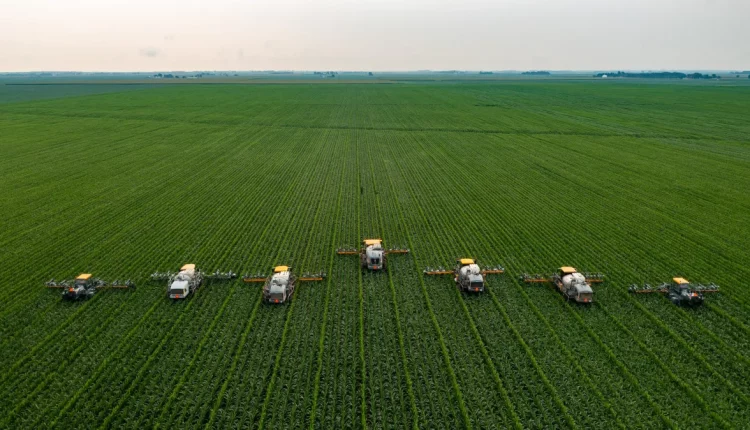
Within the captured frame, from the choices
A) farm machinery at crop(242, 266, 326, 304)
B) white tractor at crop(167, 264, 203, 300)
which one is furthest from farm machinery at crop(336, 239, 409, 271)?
white tractor at crop(167, 264, 203, 300)

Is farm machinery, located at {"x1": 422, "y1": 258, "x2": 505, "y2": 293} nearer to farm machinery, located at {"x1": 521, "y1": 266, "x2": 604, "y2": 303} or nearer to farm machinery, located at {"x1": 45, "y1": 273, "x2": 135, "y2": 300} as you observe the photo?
farm machinery, located at {"x1": 521, "y1": 266, "x2": 604, "y2": 303}

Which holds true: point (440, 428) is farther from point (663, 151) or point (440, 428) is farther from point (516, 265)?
point (663, 151)

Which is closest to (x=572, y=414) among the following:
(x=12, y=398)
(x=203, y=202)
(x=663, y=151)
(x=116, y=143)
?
(x=12, y=398)

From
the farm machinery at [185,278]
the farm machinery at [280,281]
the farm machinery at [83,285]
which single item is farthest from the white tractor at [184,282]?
the farm machinery at [83,285]

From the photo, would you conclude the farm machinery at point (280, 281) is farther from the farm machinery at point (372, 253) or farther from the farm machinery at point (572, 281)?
the farm machinery at point (572, 281)

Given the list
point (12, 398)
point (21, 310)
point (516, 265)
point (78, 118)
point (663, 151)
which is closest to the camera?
point (12, 398)

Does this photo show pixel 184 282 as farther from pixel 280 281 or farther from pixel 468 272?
pixel 468 272
